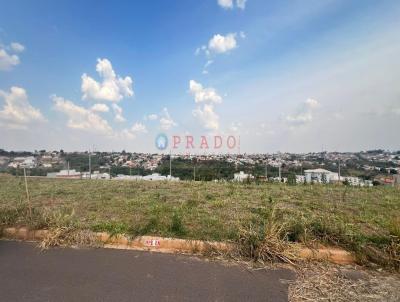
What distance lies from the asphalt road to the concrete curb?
0.68 ft

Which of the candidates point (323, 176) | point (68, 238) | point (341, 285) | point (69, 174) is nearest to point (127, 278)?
point (68, 238)

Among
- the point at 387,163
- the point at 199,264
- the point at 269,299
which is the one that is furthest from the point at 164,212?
the point at 387,163

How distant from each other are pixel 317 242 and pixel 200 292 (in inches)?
73.0

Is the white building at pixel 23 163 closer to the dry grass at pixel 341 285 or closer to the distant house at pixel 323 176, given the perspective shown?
the dry grass at pixel 341 285

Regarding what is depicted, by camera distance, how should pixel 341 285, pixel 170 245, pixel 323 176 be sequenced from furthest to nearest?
pixel 323 176 → pixel 170 245 → pixel 341 285

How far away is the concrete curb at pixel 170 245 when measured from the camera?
11.4 feet

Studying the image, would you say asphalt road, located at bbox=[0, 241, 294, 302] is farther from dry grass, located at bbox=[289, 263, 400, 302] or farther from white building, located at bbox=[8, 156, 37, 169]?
white building, located at bbox=[8, 156, 37, 169]

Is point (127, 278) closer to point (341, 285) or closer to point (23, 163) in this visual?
point (341, 285)

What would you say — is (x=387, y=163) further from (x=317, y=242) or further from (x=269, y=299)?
(x=269, y=299)

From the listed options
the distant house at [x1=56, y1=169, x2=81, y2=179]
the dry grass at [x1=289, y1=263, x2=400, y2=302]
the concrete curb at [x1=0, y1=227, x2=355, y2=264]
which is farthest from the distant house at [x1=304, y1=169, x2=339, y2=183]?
the distant house at [x1=56, y1=169, x2=81, y2=179]

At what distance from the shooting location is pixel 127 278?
3029mm

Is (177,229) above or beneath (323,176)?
beneath

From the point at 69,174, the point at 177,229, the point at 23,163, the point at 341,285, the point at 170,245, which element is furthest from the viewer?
the point at 69,174

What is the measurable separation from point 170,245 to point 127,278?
0.96m
